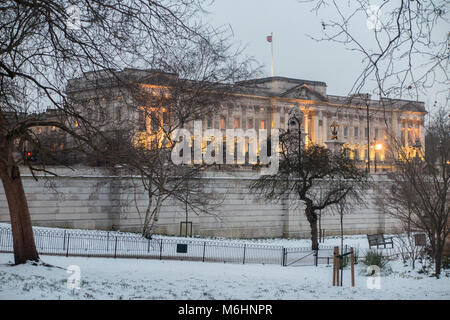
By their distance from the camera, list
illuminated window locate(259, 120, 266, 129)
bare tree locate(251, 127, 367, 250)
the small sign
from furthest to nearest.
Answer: illuminated window locate(259, 120, 266, 129) < bare tree locate(251, 127, 367, 250) < the small sign

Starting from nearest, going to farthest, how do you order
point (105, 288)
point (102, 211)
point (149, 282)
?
point (105, 288)
point (149, 282)
point (102, 211)

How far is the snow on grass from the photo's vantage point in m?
12.5

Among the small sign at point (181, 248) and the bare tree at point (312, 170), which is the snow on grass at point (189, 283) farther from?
the bare tree at point (312, 170)

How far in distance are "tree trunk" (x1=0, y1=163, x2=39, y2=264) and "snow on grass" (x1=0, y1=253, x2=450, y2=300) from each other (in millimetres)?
587

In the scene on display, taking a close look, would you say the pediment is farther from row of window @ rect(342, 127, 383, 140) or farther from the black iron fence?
the black iron fence

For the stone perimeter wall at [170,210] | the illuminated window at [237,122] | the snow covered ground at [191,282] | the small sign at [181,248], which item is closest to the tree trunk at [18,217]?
the snow covered ground at [191,282]

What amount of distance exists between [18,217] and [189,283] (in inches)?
205

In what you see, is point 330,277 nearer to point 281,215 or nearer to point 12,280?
point 12,280

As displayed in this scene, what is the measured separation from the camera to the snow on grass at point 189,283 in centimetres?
1249

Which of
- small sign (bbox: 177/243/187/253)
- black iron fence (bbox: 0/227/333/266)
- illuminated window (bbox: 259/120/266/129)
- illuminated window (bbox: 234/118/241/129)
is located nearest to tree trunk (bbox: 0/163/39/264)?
black iron fence (bbox: 0/227/333/266)

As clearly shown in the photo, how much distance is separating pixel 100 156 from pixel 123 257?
13598 mm

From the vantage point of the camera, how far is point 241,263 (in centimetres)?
2591
